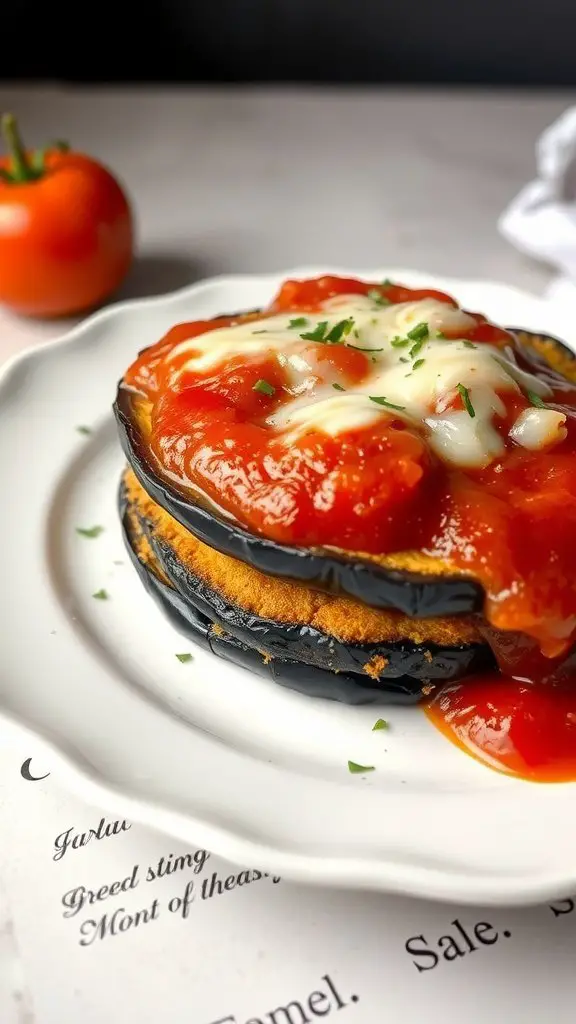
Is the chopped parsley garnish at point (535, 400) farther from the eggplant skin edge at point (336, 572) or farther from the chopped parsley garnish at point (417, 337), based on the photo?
the eggplant skin edge at point (336, 572)

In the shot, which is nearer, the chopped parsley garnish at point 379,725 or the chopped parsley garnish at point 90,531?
the chopped parsley garnish at point 379,725

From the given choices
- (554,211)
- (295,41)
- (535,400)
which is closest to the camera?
(535,400)

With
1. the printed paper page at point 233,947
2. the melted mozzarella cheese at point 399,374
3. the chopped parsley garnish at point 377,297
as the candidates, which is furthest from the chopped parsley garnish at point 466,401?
the printed paper page at point 233,947

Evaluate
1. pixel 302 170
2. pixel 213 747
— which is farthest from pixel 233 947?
pixel 302 170

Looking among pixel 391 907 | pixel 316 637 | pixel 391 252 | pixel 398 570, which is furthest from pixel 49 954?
pixel 391 252

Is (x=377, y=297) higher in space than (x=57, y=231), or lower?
higher

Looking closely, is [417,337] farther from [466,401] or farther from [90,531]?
[90,531]
